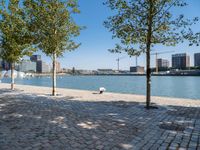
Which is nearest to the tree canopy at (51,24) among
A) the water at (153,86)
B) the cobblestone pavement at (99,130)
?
the cobblestone pavement at (99,130)

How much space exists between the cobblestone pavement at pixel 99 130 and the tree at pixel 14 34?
1183cm

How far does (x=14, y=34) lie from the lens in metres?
23.7

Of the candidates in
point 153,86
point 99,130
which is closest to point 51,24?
point 99,130

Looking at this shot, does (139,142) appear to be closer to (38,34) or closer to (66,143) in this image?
(66,143)

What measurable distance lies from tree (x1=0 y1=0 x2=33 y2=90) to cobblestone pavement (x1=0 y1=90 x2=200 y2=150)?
38.8 ft

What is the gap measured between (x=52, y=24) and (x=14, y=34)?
5.15m

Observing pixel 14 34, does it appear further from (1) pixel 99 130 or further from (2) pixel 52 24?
(1) pixel 99 130

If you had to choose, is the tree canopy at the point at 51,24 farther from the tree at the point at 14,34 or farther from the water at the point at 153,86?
the water at the point at 153,86

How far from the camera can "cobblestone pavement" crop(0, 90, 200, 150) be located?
7395 mm

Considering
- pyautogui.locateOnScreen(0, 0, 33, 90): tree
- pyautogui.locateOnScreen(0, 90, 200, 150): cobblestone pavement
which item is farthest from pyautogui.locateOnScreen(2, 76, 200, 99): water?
pyautogui.locateOnScreen(0, 90, 200, 150): cobblestone pavement

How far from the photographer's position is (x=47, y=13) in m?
20.4

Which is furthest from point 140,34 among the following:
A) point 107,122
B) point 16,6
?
point 16,6

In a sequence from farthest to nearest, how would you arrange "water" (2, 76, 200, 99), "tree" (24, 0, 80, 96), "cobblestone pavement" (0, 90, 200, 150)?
"water" (2, 76, 200, 99) < "tree" (24, 0, 80, 96) < "cobblestone pavement" (0, 90, 200, 150)

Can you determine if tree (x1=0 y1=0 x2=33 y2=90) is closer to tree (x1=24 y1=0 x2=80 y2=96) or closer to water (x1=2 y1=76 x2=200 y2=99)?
tree (x1=24 y1=0 x2=80 y2=96)
